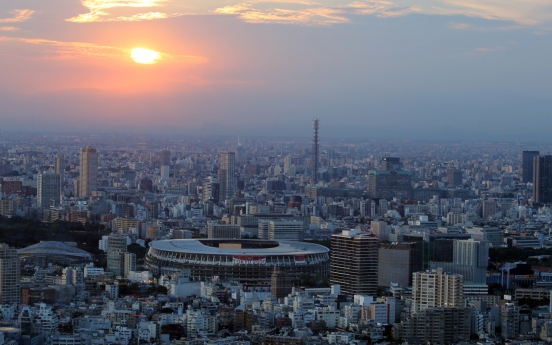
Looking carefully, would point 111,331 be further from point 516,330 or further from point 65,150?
point 65,150

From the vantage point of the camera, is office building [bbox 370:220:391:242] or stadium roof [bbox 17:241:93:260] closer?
stadium roof [bbox 17:241:93:260]

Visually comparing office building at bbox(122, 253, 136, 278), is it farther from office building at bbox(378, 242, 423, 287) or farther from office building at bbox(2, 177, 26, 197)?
office building at bbox(2, 177, 26, 197)

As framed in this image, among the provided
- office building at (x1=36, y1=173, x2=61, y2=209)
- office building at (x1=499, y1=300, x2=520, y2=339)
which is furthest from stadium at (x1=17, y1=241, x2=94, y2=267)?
office building at (x1=36, y1=173, x2=61, y2=209)

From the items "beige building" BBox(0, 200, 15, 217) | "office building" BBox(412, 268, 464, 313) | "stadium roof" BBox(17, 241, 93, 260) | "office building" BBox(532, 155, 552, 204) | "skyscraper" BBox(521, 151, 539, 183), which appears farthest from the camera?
"skyscraper" BBox(521, 151, 539, 183)

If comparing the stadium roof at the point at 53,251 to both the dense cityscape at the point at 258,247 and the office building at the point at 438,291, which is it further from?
the office building at the point at 438,291

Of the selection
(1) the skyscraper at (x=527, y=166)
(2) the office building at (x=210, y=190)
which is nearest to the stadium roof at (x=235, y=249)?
(2) the office building at (x=210, y=190)

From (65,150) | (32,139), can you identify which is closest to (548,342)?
(32,139)
